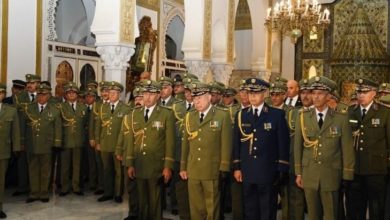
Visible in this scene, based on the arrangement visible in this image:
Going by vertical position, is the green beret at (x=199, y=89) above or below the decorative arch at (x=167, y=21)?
below

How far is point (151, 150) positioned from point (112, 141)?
1.56 meters

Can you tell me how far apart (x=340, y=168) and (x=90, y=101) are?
3.98 meters

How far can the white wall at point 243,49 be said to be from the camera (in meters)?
13.8

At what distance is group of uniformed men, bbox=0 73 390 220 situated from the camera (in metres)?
3.98

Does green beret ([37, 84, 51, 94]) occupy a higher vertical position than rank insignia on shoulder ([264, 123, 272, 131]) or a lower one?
higher

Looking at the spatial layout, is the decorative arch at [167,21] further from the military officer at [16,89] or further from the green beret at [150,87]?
the green beret at [150,87]

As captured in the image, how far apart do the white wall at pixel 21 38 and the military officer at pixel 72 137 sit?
5.67ft

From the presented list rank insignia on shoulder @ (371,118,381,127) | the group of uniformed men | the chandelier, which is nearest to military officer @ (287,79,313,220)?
the group of uniformed men

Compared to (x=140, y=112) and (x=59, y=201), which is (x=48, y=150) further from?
(x=140, y=112)

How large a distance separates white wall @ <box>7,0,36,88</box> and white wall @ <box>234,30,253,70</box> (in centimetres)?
708

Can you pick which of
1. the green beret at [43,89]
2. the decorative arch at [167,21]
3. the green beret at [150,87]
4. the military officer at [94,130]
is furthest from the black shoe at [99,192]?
the decorative arch at [167,21]

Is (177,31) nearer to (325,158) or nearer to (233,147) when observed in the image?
(233,147)

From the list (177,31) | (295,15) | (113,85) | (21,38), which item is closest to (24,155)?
(113,85)

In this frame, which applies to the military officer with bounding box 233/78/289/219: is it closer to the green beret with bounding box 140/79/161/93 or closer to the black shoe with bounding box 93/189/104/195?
the green beret with bounding box 140/79/161/93
